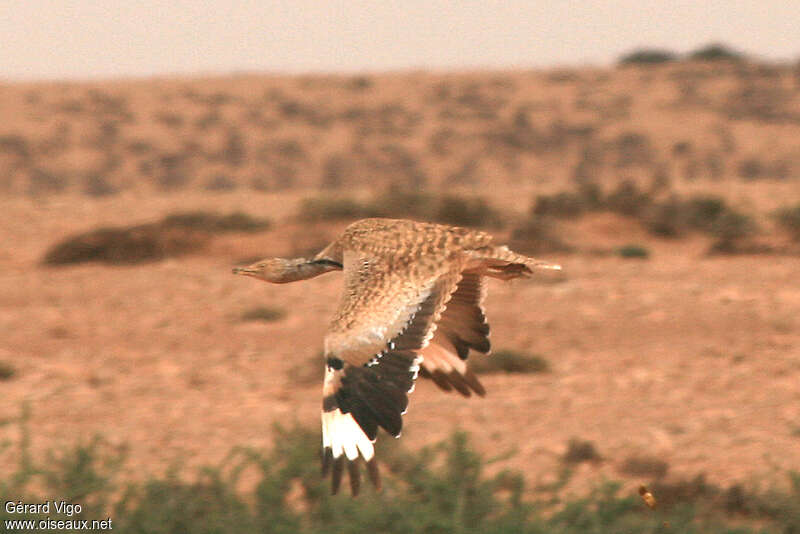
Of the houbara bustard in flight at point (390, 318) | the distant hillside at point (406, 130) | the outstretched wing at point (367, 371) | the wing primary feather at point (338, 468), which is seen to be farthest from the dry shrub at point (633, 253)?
the distant hillside at point (406, 130)

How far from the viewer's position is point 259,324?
47.9 feet

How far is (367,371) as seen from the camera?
5211 millimetres

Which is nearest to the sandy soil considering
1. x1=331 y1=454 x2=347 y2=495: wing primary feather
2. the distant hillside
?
x1=331 y1=454 x2=347 y2=495: wing primary feather

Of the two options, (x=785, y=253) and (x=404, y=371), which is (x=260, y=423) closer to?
(x=404, y=371)

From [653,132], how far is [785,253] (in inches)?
966

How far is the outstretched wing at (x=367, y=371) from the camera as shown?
516 centimetres

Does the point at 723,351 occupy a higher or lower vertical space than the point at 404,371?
lower

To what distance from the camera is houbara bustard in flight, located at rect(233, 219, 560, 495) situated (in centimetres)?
518

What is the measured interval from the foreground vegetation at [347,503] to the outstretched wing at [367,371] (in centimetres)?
215

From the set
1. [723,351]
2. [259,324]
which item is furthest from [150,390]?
[723,351]

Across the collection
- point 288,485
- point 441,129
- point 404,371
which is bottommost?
point 441,129

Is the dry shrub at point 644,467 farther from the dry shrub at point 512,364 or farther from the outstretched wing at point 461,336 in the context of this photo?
the outstretched wing at point 461,336

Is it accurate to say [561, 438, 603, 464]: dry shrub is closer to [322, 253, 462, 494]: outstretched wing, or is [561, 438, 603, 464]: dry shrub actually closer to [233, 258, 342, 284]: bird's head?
[233, 258, 342, 284]: bird's head

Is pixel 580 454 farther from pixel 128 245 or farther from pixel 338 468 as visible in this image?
pixel 128 245
